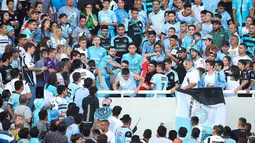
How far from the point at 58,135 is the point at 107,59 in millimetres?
5231

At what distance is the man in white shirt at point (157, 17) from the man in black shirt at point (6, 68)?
5342mm

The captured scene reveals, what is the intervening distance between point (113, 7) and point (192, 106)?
5.36 meters

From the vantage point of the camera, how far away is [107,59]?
23188mm

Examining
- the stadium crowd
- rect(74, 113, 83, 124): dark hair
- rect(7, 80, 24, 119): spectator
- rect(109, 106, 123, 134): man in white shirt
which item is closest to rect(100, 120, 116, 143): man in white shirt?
the stadium crowd

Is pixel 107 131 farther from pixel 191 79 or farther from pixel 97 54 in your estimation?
pixel 97 54

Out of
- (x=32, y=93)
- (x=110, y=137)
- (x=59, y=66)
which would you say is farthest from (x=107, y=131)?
(x=32, y=93)

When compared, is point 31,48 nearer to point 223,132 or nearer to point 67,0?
point 67,0

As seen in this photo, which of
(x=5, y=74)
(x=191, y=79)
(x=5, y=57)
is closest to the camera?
(x=5, y=74)

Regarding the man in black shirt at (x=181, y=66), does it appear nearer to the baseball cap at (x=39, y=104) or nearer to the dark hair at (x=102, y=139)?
the baseball cap at (x=39, y=104)

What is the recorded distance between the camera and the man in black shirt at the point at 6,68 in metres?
21.5

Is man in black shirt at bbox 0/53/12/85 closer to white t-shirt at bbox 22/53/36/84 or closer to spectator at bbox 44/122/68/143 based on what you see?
white t-shirt at bbox 22/53/36/84

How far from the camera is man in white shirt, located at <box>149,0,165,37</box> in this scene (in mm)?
25734

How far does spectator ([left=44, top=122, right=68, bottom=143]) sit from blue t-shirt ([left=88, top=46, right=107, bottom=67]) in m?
5.06

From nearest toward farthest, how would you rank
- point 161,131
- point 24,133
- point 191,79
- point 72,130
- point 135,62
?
point 24,133 < point 161,131 < point 72,130 < point 191,79 < point 135,62
